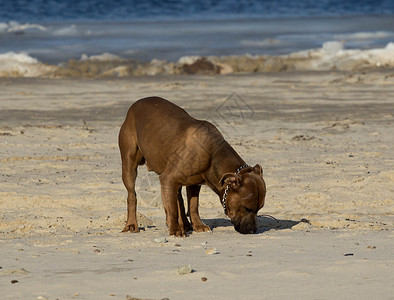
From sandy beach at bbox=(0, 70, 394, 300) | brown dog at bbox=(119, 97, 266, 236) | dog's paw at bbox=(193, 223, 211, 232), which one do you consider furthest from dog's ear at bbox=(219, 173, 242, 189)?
dog's paw at bbox=(193, 223, 211, 232)

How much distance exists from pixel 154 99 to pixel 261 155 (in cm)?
392

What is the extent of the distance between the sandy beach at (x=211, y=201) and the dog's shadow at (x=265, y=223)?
19mm

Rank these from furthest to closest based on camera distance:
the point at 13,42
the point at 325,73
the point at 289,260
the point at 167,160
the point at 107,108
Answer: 1. the point at 13,42
2. the point at 325,73
3. the point at 107,108
4. the point at 167,160
5. the point at 289,260

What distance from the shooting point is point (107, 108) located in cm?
1549

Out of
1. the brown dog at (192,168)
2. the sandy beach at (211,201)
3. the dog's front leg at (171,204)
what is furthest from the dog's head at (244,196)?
the dog's front leg at (171,204)

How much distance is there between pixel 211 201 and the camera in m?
9.01

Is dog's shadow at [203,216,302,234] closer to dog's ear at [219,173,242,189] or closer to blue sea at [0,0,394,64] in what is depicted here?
dog's ear at [219,173,242,189]

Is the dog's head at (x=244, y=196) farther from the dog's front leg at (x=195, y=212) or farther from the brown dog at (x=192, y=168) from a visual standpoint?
the dog's front leg at (x=195, y=212)

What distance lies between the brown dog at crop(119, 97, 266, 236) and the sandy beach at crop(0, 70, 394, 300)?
192mm

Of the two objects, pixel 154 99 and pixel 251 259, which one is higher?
pixel 154 99

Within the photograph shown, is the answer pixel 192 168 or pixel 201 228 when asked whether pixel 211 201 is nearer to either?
pixel 201 228

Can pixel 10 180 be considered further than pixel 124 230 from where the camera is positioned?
Yes

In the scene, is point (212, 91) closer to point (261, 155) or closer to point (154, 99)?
point (261, 155)

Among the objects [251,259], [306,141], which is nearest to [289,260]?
[251,259]
